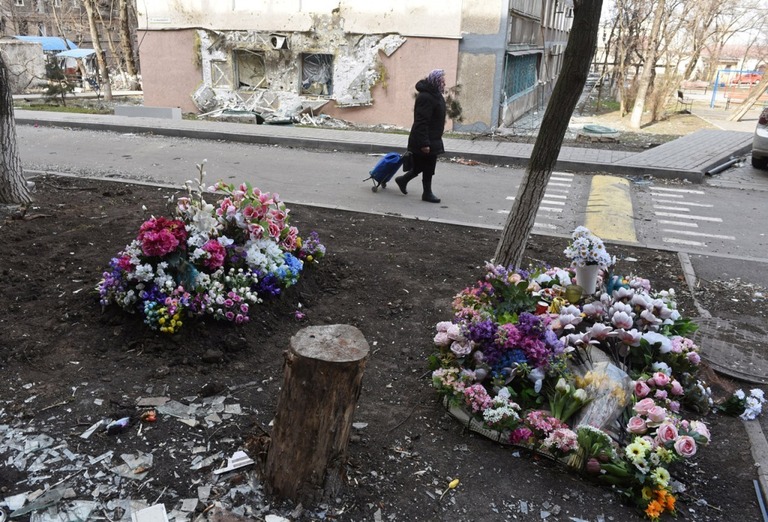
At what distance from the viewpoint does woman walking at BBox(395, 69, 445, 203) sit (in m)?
8.43

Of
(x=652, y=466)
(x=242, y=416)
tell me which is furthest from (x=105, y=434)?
(x=652, y=466)

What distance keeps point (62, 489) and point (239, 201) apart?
98.9 inches

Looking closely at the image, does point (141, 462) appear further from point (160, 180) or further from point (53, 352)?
point (160, 180)

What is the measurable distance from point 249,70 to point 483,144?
10.4m

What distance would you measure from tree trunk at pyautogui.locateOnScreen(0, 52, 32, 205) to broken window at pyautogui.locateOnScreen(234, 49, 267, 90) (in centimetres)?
1440

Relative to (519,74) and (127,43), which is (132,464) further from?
(127,43)

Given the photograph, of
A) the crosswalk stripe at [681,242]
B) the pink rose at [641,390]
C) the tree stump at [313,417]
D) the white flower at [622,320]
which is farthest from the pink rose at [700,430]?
the crosswalk stripe at [681,242]

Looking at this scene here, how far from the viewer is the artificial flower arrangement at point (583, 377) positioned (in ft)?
10.1

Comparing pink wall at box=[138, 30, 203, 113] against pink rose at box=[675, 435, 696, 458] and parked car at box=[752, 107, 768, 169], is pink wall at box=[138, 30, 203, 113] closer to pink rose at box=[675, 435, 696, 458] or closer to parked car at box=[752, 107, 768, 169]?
parked car at box=[752, 107, 768, 169]

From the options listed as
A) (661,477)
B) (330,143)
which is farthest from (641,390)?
(330,143)

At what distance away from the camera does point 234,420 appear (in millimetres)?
3412

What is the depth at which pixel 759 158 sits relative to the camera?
12.3 m

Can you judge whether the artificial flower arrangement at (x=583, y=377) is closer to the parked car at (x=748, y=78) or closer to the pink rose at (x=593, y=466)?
the pink rose at (x=593, y=466)

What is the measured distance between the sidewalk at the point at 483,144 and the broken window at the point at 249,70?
4.72 metres
